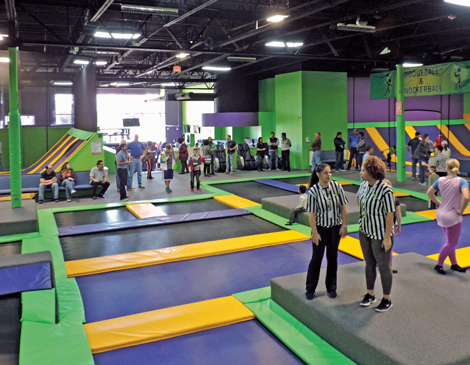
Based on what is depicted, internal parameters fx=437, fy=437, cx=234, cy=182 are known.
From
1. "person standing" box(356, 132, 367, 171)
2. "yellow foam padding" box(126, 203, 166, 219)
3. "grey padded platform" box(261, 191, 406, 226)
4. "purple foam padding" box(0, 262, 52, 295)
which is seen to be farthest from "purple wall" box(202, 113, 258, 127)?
"purple foam padding" box(0, 262, 52, 295)

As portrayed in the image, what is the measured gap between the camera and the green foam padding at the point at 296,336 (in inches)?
141

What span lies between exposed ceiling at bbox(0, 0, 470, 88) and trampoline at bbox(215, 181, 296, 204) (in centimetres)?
386

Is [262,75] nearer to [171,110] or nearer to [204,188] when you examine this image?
[204,188]

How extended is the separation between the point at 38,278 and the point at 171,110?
28846 millimetres

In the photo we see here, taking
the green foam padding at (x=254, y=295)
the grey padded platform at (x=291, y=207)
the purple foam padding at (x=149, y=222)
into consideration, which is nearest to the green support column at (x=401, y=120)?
the grey padded platform at (x=291, y=207)

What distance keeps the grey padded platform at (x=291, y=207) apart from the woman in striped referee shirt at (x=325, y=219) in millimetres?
3887

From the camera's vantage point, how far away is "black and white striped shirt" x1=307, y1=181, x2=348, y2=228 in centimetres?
404

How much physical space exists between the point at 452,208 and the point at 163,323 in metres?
3.35

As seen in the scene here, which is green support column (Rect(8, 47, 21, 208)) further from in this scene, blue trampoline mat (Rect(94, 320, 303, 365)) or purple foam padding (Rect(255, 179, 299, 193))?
purple foam padding (Rect(255, 179, 299, 193))

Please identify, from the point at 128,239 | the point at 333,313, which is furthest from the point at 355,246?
the point at 128,239

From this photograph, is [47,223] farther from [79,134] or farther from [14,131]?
[79,134]

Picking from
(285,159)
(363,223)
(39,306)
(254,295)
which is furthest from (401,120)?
(39,306)

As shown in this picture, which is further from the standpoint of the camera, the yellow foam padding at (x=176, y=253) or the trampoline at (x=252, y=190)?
the trampoline at (x=252, y=190)

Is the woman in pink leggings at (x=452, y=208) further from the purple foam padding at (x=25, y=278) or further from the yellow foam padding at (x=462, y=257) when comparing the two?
the purple foam padding at (x=25, y=278)
